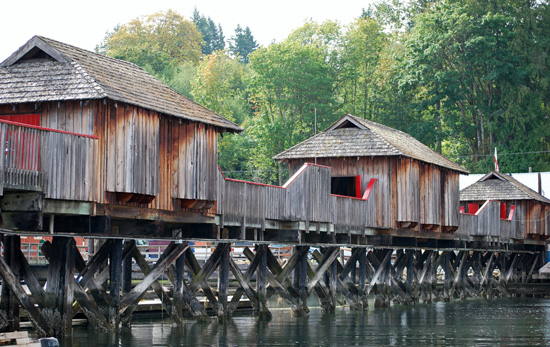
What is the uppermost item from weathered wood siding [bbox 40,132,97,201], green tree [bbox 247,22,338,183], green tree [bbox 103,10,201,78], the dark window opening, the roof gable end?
green tree [bbox 103,10,201,78]

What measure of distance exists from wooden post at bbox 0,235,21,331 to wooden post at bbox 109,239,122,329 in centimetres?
254

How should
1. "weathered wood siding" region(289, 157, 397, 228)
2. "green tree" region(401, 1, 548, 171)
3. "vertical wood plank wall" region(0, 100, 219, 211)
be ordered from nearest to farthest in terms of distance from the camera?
"vertical wood plank wall" region(0, 100, 219, 211) < "weathered wood siding" region(289, 157, 397, 228) < "green tree" region(401, 1, 548, 171)

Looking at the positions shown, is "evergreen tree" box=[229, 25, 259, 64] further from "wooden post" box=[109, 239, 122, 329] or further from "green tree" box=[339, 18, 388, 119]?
"wooden post" box=[109, 239, 122, 329]

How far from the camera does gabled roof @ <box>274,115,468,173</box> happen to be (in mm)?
35688

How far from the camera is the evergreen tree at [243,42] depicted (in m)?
158

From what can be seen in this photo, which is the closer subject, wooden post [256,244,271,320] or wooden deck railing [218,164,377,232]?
wooden deck railing [218,164,377,232]

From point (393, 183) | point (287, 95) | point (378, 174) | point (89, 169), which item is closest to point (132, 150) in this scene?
point (89, 169)

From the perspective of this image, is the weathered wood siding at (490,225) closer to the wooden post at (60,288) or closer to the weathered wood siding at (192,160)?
the weathered wood siding at (192,160)

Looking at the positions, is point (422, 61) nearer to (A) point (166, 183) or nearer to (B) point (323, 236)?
(B) point (323, 236)

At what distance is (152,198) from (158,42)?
3262 inches

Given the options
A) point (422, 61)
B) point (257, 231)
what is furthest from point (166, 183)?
point (422, 61)

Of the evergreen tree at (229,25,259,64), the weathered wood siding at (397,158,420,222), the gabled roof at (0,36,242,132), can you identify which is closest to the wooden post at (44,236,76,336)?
the gabled roof at (0,36,242,132)

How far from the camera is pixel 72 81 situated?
22.6 m

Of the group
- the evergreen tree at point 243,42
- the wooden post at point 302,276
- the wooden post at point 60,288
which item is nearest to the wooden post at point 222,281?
the wooden post at point 302,276
